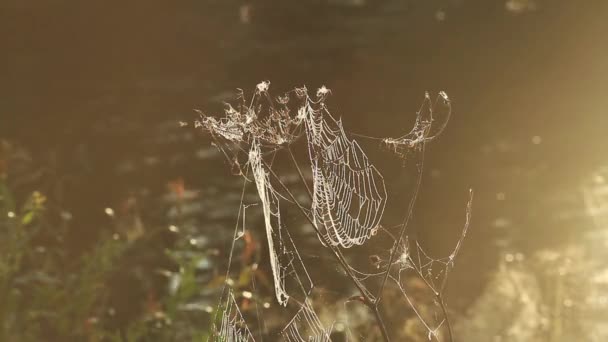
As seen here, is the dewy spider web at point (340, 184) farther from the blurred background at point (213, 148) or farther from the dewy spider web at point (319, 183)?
the blurred background at point (213, 148)

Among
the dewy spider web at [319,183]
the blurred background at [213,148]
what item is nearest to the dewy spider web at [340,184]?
the dewy spider web at [319,183]

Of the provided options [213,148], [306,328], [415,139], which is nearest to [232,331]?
[306,328]

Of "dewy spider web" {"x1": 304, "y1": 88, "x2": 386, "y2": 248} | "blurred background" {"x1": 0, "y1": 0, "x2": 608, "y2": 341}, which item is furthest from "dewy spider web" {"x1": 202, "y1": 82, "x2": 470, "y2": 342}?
"blurred background" {"x1": 0, "y1": 0, "x2": 608, "y2": 341}

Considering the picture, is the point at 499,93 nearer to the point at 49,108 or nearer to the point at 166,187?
the point at 166,187

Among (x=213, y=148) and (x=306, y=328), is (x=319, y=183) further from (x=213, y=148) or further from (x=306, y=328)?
(x=213, y=148)

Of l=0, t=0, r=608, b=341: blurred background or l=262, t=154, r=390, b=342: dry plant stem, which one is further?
l=0, t=0, r=608, b=341: blurred background

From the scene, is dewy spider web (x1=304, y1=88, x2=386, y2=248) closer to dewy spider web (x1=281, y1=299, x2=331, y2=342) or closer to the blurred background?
dewy spider web (x1=281, y1=299, x2=331, y2=342)
